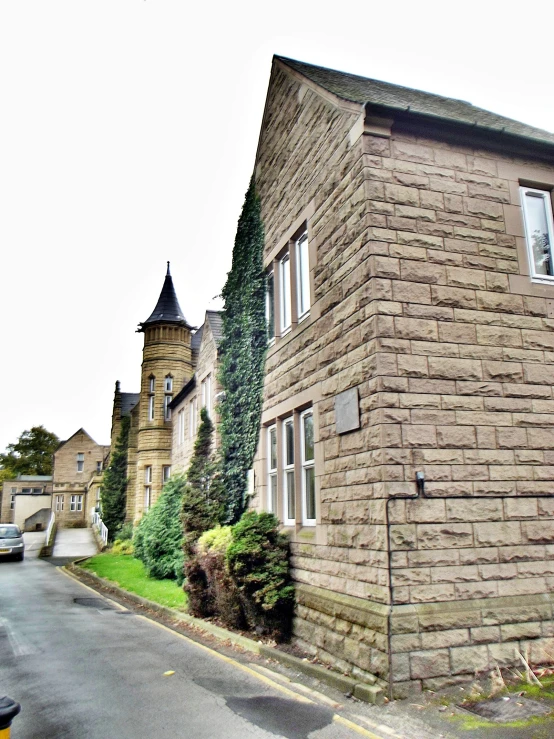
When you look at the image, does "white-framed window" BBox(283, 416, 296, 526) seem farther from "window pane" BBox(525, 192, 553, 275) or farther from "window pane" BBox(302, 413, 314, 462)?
"window pane" BBox(525, 192, 553, 275)

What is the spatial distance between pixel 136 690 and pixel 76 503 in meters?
57.0

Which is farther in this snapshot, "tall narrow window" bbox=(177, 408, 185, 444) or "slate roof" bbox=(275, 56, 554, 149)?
"tall narrow window" bbox=(177, 408, 185, 444)

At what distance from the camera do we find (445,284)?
800cm

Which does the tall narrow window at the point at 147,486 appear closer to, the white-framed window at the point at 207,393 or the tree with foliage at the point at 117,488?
the tree with foliage at the point at 117,488

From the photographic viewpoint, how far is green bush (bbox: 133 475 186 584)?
62.1 ft

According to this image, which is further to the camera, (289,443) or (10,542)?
(10,542)

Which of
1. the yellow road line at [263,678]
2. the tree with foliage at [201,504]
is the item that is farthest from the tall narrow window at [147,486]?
the yellow road line at [263,678]

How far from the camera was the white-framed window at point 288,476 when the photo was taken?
10316 mm

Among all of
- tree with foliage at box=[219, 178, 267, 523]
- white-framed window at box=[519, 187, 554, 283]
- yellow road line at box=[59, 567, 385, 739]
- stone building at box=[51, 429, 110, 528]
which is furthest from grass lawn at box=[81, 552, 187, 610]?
stone building at box=[51, 429, 110, 528]

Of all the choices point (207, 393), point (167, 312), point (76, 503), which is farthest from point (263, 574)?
point (76, 503)

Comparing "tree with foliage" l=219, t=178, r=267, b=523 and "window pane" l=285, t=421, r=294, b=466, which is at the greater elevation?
"tree with foliage" l=219, t=178, r=267, b=523

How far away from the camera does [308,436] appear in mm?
9789

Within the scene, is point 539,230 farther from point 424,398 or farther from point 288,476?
point 288,476

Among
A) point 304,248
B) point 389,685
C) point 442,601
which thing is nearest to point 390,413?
point 442,601
